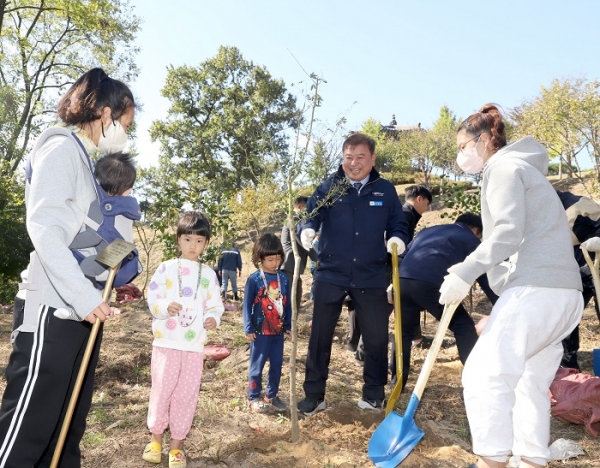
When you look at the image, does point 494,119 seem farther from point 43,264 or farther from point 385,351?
point 43,264

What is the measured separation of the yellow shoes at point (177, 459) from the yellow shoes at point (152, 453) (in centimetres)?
10

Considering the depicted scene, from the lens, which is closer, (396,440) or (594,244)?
(396,440)

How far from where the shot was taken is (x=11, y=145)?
55.3ft

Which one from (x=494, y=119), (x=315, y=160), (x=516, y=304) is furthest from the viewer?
(x=315, y=160)

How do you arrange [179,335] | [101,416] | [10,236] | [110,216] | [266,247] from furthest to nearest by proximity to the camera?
[10,236], [266,247], [101,416], [179,335], [110,216]

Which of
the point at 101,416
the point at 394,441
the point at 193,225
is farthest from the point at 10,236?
the point at 394,441

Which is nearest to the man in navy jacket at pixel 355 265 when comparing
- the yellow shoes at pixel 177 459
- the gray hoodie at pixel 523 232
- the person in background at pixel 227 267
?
the yellow shoes at pixel 177 459

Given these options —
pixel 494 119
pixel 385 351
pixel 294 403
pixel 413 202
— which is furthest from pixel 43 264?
pixel 413 202

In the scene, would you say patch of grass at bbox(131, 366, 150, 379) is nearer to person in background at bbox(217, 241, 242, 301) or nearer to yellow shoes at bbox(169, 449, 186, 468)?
yellow shoes at bbox(169, 449, 186, 468)

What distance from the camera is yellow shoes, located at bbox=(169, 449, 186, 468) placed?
10.0 feet

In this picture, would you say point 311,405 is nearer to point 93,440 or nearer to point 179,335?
point 179,335

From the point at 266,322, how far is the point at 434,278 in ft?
4.47

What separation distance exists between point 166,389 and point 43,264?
4.56 feet

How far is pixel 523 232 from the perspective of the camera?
2.57 metres
